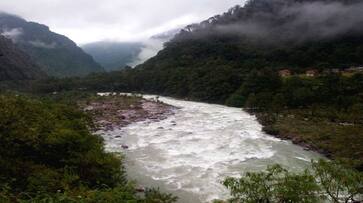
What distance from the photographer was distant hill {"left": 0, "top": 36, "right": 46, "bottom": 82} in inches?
4236

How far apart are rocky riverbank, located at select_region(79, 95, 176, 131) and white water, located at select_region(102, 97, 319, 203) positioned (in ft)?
8.37

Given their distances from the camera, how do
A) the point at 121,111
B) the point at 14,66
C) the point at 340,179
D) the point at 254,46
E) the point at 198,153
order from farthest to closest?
1. the point at 14,66
2. the point at 254,46
3. the point at 121,111
4. the point at 198,153
5. the point at 340,179

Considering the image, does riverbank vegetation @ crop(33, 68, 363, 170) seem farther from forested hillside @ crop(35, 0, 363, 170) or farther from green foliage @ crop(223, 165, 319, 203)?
green foliage @ crop(223, 165, 319, 203)

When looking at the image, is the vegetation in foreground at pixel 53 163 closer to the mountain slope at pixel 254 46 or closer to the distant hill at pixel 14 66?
the mountain slope at pixel 254 46

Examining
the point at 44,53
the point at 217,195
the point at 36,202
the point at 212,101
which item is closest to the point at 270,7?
the point at 212,101

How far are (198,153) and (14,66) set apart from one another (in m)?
101

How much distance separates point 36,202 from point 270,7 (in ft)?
460

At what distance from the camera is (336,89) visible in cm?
4800

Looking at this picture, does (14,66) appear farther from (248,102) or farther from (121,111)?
(248,102)

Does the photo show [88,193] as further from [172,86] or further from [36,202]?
[172,86]

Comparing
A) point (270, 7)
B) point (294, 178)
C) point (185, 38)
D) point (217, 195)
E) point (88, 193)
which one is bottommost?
point (217, 195)

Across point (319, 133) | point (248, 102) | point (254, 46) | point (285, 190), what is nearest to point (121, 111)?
point (248, 102)

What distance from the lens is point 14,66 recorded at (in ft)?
373

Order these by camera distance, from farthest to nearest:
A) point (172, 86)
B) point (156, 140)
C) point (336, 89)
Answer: point (172, 86) < point (336, 89) < point (156, 140)
